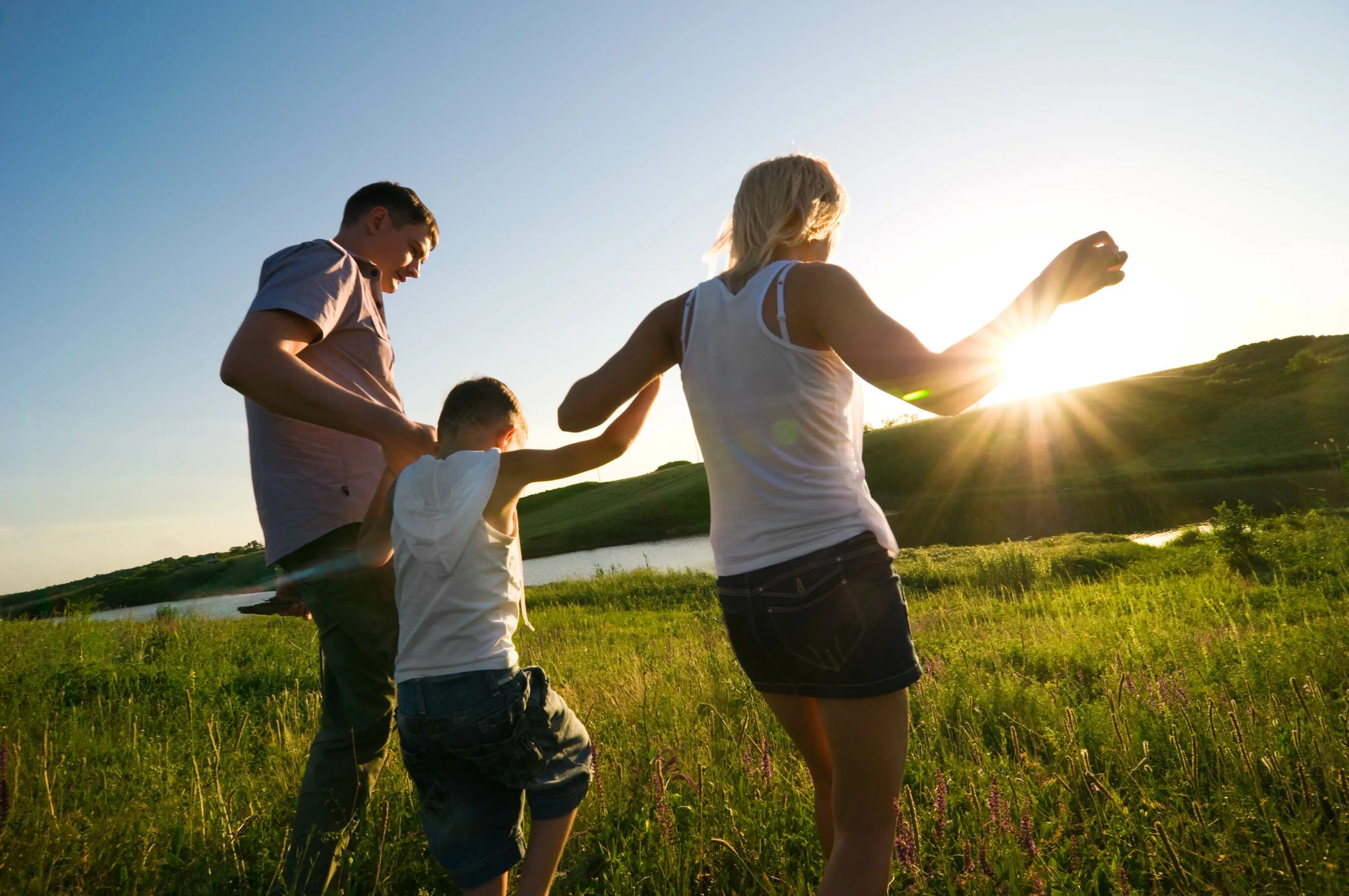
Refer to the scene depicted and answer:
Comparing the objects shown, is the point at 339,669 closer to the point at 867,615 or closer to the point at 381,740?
the point at 381,740

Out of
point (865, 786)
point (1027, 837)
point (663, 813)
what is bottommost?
point (1027, 837)

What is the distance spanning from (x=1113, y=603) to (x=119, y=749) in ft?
33.6

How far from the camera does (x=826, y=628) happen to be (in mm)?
1633

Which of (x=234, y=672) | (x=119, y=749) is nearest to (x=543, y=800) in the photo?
(x=119, y=749)

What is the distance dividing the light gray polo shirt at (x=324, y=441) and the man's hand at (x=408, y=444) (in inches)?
12.9

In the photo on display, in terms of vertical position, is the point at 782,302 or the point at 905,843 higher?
the point at 782,302

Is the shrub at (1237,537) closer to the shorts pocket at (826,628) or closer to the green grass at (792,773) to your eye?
the green grass at (792,773)

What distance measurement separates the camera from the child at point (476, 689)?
82.9 inches

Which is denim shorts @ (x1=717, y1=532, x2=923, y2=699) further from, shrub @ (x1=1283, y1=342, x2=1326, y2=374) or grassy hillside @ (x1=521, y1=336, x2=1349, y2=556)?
shrub @ (x1=1283, y1=342, x2=1326, y2=374)

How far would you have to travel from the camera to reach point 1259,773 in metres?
2.94

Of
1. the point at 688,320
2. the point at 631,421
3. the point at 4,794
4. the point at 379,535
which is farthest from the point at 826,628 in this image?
the point at 4,794

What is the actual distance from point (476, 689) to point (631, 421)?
95 centimetres

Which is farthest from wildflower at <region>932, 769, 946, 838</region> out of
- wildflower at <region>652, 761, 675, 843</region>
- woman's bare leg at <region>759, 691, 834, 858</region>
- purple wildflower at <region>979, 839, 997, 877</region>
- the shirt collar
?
the shirt collar

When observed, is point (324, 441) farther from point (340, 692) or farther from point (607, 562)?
point (607, 562)
